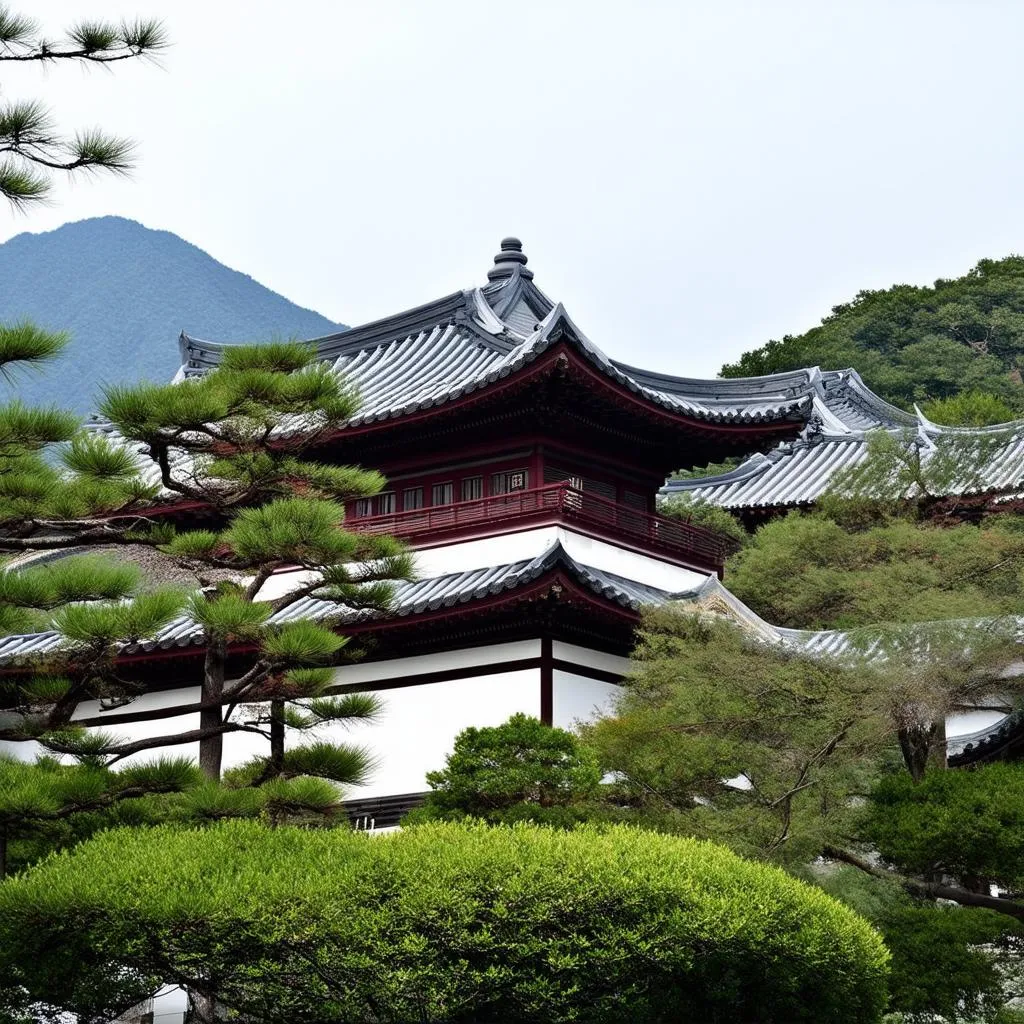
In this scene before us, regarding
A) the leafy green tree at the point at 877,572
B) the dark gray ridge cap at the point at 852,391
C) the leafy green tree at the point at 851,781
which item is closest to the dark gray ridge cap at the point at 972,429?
the leafy green tree at the point at 877,572

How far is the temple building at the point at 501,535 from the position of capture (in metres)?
21.2

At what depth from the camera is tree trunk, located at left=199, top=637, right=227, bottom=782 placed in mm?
15188

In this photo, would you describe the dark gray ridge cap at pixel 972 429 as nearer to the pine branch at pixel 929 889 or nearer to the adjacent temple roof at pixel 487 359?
the adjacent temple roof at pixel 487 359

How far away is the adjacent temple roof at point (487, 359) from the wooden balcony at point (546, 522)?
4.99ft

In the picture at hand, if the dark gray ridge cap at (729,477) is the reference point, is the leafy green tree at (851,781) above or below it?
below

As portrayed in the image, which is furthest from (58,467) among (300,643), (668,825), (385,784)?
(385,784)

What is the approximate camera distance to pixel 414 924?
484 inches

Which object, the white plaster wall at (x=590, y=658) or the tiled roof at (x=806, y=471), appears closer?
the white plaster wall at (x=590, y=658)

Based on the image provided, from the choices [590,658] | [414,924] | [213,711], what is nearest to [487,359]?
[590,658]

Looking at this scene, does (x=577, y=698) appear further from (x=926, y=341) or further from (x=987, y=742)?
(x=926, y=341)

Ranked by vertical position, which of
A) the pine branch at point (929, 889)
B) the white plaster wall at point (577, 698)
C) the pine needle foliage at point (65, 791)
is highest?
the white plaster wall at point (577, 698)

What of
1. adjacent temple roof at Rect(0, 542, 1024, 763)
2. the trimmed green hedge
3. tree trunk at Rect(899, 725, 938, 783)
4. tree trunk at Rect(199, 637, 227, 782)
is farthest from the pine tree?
tree trunk at Rect(899, 725, 938, 783)

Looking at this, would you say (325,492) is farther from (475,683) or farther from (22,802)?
(475,683)

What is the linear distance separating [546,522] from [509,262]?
8.04 metres
